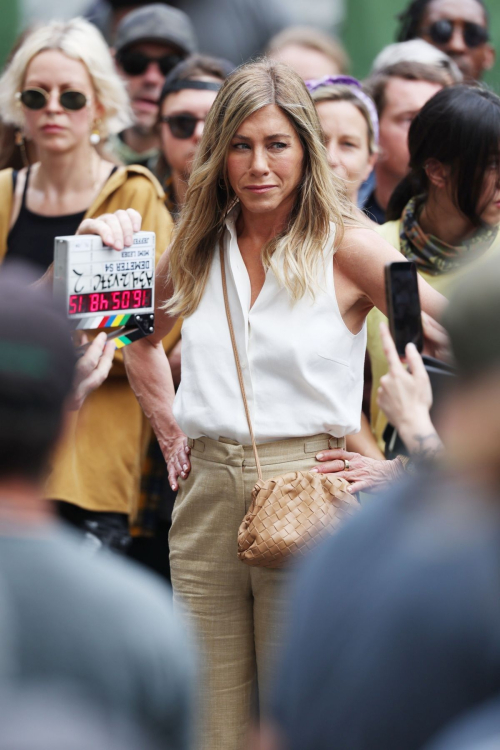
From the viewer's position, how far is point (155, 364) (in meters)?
3.98

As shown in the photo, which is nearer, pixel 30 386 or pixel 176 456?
pixel 30 386

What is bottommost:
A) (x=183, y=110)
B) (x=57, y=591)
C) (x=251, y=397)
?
(x=251, y=397)

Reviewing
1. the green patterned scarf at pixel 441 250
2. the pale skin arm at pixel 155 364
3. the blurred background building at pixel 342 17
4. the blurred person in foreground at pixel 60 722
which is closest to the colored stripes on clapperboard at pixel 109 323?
the pale skin arm at pixel 155 364

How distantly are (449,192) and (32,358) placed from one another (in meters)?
2.66

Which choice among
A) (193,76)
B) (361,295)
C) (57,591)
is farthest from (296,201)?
(57,591)

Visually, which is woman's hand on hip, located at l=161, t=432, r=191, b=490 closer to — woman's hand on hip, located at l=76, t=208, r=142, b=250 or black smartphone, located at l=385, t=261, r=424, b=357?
woman's hand on hip, located at l=76, t=208, r=142, b=250

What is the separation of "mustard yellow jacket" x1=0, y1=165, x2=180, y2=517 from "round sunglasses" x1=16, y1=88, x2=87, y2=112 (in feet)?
1.06

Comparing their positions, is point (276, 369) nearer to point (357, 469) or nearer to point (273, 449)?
point (273, 449)

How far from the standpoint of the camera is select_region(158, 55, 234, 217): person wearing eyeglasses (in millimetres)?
5113

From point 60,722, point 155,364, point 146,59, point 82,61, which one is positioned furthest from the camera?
point 146,59

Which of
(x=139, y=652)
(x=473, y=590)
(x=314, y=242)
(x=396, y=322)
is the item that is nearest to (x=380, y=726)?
(x=473, y=590)

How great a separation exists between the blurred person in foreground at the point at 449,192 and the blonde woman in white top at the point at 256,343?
2.26 ft

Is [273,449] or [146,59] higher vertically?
[146,59]

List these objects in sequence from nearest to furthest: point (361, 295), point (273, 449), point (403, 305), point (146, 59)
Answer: point (403, 305)
point (273, 449)
point (361, 295)
point (146, 59)
